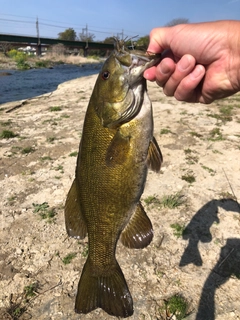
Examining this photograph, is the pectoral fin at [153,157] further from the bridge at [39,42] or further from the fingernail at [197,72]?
the bridge at [39,42]

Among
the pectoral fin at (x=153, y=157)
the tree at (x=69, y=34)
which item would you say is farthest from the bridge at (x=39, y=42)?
the pectoral fin at (x=153, y=157)

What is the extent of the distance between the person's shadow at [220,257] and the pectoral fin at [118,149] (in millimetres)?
2315

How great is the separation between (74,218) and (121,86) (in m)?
1.08

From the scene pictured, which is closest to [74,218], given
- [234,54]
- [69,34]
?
[234,54]

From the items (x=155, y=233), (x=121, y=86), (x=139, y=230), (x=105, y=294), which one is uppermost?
(x=121, y=86)

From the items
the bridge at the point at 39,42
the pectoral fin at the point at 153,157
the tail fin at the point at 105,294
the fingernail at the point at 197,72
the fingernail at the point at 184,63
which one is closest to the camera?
the pectoral fin at the point at 153,157

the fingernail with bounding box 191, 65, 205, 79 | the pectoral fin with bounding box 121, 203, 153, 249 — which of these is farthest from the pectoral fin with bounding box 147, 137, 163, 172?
the fingernail with bounding box 191, 65, 205, 79

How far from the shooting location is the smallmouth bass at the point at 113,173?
1.97 meters

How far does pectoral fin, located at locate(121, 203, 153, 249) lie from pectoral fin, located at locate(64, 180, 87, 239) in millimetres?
347

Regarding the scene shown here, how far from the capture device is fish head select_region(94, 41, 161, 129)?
6.25 ft

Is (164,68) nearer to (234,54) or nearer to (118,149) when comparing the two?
(234,54)

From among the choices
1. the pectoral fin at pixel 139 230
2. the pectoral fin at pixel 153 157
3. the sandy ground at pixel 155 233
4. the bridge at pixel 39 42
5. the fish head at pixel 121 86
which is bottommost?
the bridge at pixel 39 42

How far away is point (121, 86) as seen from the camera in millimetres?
1955

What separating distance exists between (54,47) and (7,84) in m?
38.7
